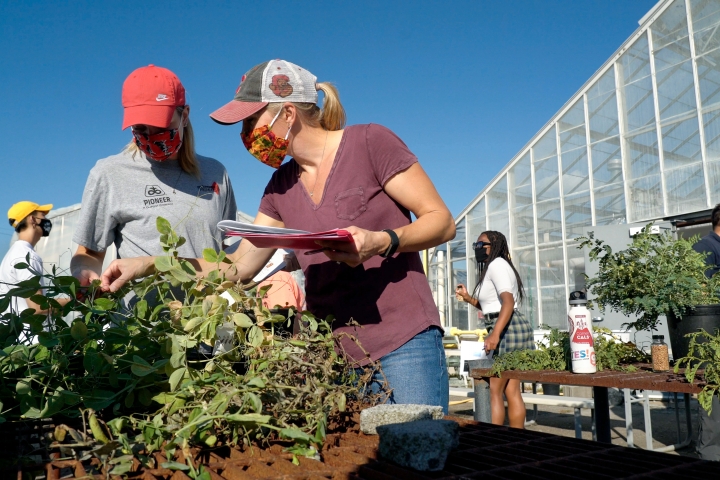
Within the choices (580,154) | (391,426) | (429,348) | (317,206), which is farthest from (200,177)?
(580,154)

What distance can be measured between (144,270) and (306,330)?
49 cm

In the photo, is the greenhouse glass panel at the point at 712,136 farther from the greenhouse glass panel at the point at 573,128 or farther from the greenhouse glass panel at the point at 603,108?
the greenhouse glass panel at the point at 573,128

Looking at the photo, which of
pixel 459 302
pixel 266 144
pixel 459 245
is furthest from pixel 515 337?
A: pixel 459 245

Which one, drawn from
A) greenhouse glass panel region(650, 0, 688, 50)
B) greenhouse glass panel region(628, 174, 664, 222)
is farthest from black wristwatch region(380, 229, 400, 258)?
greenhouse glass panel region(650, 0, 688, 50)

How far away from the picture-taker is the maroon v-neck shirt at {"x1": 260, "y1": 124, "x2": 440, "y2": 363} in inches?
58.2

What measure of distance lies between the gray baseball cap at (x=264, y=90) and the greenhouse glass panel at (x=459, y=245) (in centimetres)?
1345

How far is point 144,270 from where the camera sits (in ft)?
4.73

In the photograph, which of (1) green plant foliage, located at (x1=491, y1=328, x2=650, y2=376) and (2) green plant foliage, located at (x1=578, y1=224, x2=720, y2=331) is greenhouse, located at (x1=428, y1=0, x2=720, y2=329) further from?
(2) green plant foliage, located at (x1=578, y1=224, x2=720, y2=331)

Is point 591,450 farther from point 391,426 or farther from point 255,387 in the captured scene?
point 255,387

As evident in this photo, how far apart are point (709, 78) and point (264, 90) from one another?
1063 cm

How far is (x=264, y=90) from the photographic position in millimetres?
1523

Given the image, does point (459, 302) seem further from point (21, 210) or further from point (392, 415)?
point (392, 415)

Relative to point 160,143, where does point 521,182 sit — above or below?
above

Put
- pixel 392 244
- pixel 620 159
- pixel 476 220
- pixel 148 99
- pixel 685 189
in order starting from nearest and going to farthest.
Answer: pixel 392 244, pixel 148 99, pixel 685 189, pixel 620 159, pixel 476 220
